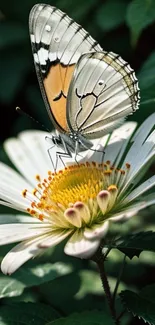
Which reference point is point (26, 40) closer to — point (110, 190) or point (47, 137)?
point (47, 137)

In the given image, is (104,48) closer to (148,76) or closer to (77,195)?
(148,76)

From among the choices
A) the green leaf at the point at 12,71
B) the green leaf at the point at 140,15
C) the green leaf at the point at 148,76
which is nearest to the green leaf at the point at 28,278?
the green leaf at the point at 148,76

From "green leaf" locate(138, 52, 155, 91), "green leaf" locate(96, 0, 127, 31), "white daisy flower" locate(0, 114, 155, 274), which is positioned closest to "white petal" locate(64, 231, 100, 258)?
A: "white daisy flower" locate(0, 114, 155, 274)

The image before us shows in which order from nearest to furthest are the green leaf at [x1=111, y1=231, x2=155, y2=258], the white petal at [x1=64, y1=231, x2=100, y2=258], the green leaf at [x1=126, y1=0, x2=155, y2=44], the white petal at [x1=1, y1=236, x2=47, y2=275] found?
the white petal at [x1=64, y1=231, x2=100, y2=258], the white petal at [x1=1, y1=236, x2=47, y2=275], the green leaf at [x1=111, y1=231, x2=155, y2=258], the green leaf at [x1=126, y1=0, x2=155, y2=44]

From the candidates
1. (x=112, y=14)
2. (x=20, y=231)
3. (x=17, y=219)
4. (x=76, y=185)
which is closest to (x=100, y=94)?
(x=76, y=185)

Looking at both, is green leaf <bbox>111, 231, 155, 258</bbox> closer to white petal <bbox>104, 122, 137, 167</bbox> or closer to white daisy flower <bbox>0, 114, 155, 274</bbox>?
white daisy flower <bbox>0, 114, 155, 274</bbox>
